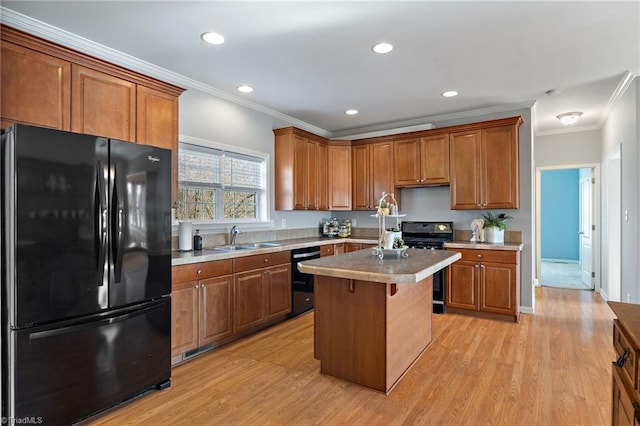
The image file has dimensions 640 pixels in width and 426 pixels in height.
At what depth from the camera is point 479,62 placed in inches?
127

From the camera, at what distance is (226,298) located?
3.28 meters

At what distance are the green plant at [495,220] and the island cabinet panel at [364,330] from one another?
2126mm

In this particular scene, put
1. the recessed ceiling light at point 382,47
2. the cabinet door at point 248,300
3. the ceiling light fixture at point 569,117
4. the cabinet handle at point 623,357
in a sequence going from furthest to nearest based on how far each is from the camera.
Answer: the ceiling light fixture at point 569,117 → the cabinet door at point 248,300 → the recessed ceiling light at point 382,47 → the cabinet handle at point 623,357

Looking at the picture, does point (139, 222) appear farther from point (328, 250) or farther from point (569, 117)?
point (569, 117)

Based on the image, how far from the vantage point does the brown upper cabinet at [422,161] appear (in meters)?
4.79

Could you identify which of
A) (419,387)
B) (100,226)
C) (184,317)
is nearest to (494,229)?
(419,387)

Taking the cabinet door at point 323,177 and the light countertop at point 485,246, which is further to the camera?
the cabinet door at point 323,177

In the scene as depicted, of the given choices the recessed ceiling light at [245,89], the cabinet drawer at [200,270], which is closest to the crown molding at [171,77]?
the recessed ceiling light at [245,89]

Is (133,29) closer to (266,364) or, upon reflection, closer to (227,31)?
(227,31)

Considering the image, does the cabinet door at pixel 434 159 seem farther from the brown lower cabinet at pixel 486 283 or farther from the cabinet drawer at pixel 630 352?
the cabinet drawer at pixel 630 352

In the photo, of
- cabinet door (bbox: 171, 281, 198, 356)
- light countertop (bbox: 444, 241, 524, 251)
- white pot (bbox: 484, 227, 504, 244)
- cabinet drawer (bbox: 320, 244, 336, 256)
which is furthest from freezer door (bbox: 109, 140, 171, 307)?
white pot (bbox: 484, 227, 504, 244)

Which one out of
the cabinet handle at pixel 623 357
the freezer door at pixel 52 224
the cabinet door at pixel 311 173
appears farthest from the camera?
the cabinet door at pixel 311 173

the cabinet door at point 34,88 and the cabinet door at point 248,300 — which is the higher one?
the cabinet door at point 34,88

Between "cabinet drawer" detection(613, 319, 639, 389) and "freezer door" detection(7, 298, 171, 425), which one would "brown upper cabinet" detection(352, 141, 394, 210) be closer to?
"freezer door" detection(7, 298, 171, 425)
